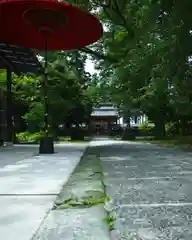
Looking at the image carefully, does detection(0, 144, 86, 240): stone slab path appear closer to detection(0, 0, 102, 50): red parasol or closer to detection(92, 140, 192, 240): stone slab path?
detection(92, 140, 192, 240): stone slab path

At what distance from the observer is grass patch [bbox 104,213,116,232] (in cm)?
294

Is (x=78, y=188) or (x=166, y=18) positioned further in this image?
(x=166, y=18)

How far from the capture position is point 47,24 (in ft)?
39.5

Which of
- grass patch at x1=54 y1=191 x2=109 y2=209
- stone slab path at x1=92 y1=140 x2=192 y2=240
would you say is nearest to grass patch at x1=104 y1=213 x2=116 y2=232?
stone slab path at x1=92 y1=140 x2=192 y2=240

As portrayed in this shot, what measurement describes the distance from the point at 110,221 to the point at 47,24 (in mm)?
9916

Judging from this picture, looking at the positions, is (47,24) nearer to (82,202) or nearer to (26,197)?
(26,197)

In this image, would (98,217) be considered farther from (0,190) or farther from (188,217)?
(0,190)

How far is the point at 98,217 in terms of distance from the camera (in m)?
3.28

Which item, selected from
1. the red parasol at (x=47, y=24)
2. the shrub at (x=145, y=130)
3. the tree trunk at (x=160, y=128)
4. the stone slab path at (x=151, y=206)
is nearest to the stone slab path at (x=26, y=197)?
the stone slab path at (x=151, y=206)

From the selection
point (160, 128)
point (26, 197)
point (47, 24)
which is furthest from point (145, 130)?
point (26, 197)

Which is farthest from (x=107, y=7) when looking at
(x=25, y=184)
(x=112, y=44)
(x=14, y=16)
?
(x=25, y=184)

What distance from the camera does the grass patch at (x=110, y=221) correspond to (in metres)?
2.94

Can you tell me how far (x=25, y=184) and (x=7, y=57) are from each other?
1152cm

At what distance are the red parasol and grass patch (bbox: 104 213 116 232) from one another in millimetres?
8104
